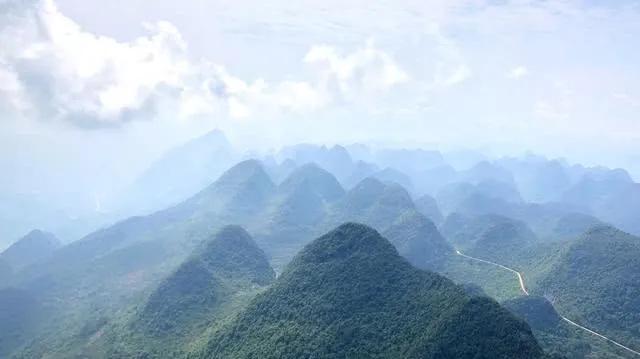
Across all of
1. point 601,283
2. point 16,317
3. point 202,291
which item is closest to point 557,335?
point 601,283

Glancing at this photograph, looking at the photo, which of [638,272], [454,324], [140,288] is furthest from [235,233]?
[638,272]

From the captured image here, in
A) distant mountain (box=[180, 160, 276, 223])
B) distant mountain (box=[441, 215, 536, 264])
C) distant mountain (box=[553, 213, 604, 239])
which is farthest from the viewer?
distant mountain (box=[180, 160, 276, 223])

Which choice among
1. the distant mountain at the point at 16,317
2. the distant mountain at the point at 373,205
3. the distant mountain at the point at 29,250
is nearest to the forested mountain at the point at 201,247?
the distant mountain at the point at 373,205

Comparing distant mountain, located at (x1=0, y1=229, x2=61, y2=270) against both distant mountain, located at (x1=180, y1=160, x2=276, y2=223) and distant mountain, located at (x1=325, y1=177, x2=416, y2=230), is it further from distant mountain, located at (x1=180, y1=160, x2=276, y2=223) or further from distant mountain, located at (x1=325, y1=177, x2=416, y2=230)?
distant mountain, located at (x1=325, y1=177, x2=416, y2=230)

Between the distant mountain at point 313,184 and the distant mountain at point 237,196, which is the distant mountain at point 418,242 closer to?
the distant mountain at point 313,184

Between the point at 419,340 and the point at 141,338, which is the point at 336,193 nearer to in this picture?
the point at 141,338

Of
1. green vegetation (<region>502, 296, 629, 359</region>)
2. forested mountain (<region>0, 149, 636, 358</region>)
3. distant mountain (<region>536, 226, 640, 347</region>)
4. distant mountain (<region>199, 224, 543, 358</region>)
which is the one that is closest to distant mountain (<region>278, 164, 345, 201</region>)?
forested mountain (<region>0, 149, 636, 358</region>)
